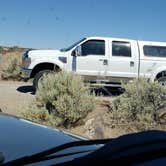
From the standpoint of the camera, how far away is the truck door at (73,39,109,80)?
1781 centimetres

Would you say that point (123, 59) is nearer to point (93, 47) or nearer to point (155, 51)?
point (93, 47)

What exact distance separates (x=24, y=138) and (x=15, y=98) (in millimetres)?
13327

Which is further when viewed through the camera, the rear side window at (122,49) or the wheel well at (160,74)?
the wheel well at (160,74)

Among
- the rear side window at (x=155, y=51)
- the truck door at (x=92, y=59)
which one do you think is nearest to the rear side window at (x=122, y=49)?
the truck door at (x=92, y=59)

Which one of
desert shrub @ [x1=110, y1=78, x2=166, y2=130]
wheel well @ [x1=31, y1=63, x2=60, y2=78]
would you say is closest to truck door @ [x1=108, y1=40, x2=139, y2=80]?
wheel well @ [x1=31, y1=63, x2=60, y2=78]

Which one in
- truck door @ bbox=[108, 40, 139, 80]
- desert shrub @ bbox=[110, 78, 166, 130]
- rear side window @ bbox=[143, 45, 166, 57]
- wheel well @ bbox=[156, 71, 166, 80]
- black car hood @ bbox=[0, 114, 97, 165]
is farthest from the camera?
rear side window @ bbox=[143, 45, 166, 57]

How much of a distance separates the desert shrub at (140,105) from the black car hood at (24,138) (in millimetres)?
8517

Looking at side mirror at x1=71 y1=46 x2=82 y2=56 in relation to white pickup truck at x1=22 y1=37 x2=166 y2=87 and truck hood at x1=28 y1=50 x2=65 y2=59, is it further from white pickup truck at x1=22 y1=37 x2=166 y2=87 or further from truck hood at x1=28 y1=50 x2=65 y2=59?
truck hood at x1=28 y1=50 x2=65 y2=59

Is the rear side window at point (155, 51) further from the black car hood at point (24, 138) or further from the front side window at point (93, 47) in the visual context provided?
the black car hood at point (24, 138)

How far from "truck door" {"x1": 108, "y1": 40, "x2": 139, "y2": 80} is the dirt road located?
Answer: 2.78m

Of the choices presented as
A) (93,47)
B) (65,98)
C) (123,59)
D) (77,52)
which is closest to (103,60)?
(93,47)

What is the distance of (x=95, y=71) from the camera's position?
59.2 feet

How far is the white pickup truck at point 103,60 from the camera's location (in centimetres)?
1780

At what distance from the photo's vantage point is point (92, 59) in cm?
1783
